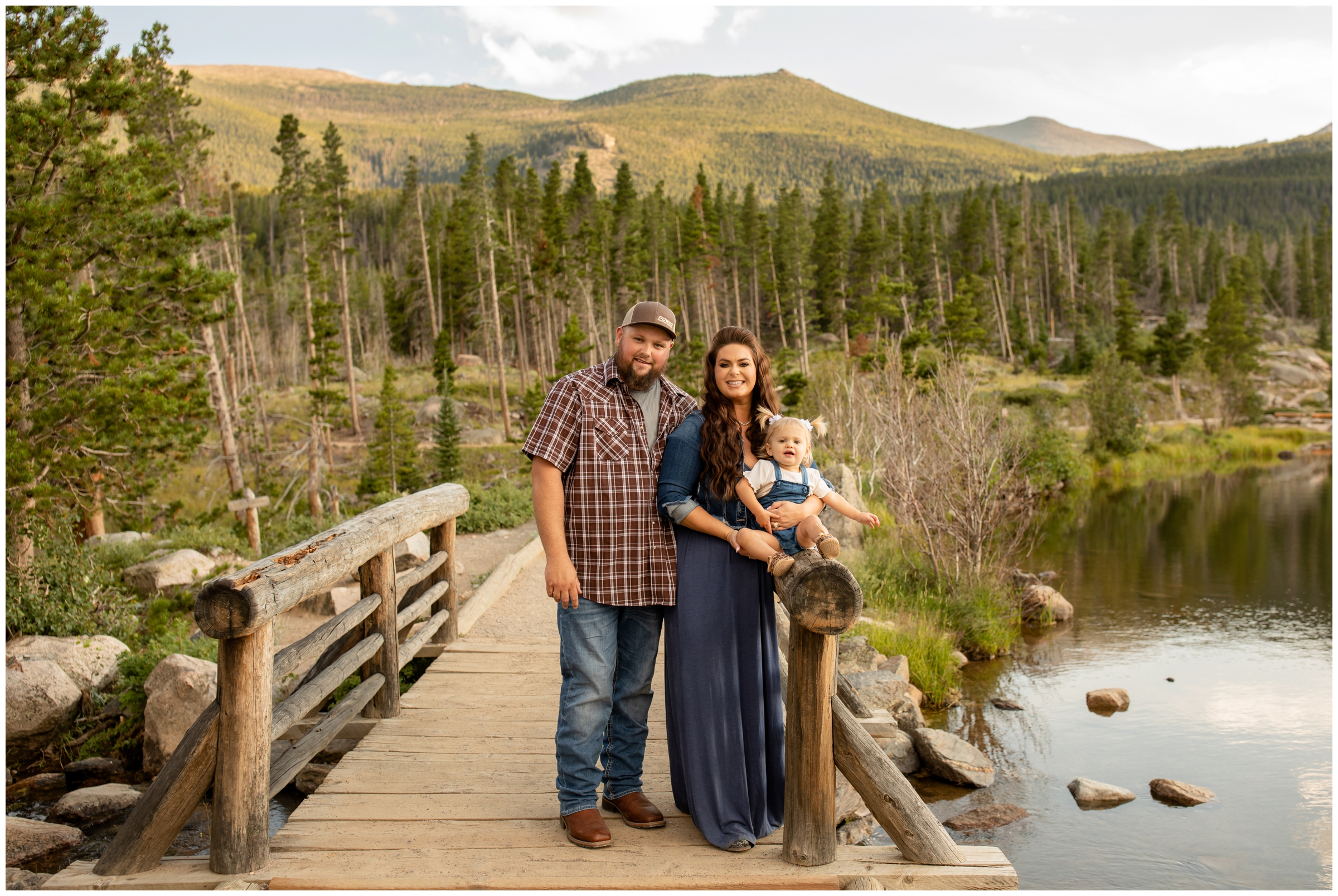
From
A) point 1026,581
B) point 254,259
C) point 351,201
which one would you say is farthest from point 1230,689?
point 254,259

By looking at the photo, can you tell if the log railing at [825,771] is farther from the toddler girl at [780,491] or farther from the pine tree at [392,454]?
the pine tree at [392,454]

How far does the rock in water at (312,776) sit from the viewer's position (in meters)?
5.54

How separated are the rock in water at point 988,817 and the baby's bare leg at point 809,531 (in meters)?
4.69

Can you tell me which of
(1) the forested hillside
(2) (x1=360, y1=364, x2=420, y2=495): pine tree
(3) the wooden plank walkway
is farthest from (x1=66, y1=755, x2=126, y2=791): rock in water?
(2) (x1=360, y1=364, x2=420, y2=495): pine tree

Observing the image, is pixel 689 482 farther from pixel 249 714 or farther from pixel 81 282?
pixel 81 282

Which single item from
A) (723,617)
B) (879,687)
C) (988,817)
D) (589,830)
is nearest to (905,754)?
(879,687)

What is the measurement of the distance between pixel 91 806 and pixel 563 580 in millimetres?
4937

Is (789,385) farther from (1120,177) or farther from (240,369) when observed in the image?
(1120,177)

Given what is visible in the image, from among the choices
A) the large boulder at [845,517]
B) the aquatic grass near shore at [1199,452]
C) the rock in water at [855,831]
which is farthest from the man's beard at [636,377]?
the aquatic grass near shore at [1199,452]

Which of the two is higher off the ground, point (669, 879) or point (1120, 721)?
point (669, 879)

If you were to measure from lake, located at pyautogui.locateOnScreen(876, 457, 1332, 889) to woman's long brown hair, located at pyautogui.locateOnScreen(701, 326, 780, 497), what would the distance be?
423 cm

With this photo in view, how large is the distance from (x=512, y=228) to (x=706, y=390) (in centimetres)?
4505

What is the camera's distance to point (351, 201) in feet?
121

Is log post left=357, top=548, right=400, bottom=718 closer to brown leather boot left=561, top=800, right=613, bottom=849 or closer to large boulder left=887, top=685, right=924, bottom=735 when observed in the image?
brown leather boot left=561, top=800, right=613, bottom=849
